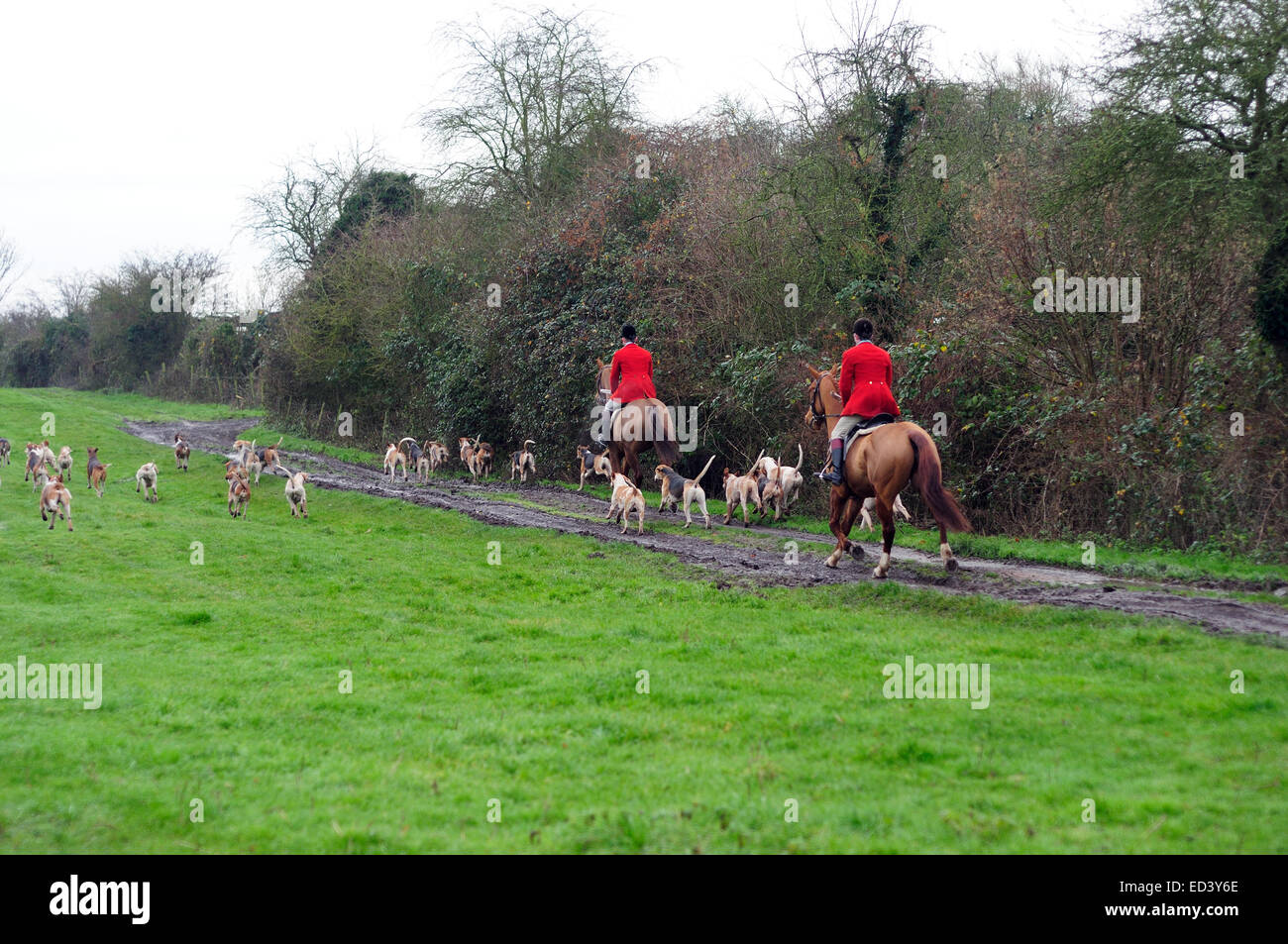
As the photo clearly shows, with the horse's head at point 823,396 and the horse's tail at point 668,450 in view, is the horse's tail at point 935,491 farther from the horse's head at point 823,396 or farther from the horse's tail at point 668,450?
the horse's tail at point 668,450

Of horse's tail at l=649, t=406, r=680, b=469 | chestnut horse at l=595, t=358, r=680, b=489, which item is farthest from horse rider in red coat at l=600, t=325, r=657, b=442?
horse's tail at l=649, t=406, r=680, b=469

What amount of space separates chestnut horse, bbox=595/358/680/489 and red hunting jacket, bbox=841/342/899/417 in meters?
5.69

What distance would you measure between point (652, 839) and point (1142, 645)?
5149 millimetres

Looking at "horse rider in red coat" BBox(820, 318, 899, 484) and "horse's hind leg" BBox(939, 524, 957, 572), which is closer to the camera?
"horse's hind leg" BBox(939, 524, 957, 572)

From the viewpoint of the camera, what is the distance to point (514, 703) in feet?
25.7

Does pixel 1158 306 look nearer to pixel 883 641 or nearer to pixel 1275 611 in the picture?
pixel 1275 611

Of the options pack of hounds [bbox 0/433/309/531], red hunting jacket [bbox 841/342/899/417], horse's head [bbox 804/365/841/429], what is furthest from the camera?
pack of hounds [bbox 0/433/309/531]

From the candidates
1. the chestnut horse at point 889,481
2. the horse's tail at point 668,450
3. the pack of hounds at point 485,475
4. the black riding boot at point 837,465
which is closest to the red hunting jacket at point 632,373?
the horse's tail at point 668,450

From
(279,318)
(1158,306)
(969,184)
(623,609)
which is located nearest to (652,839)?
(623,609)

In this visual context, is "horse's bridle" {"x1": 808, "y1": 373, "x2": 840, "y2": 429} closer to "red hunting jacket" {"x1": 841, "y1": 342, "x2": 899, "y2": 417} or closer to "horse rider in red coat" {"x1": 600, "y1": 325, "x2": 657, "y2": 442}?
"red hunting jacket" {"x1": 841, "y1": 342, "x2": 899, "y2": 417}

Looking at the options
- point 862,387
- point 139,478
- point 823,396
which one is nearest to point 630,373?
point 823,396

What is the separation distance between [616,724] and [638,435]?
34.8 feet

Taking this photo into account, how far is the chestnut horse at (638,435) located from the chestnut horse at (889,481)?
5.14 metres

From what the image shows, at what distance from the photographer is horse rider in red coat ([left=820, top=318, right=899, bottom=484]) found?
468 inches
